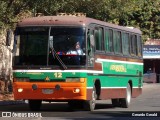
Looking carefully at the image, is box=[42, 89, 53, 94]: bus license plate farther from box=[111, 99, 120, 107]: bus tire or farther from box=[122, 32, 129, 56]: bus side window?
box=[111, 99, 120, 107]: bus tire

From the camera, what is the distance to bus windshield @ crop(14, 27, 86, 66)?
62.9ft

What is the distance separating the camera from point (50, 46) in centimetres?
1933

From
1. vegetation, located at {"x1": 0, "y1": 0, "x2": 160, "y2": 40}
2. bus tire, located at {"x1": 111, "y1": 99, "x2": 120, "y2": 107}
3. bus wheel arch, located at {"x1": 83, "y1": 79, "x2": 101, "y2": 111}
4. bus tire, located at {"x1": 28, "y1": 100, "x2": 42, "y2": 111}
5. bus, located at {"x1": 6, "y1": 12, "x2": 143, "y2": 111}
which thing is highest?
vegetation, located at {"x1": 0, "y1": 0, "x2": 160, "y2": 40}

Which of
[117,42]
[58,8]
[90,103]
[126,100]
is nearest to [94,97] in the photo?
[90,103]

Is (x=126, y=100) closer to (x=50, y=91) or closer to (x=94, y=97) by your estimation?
(x=94, y=97)

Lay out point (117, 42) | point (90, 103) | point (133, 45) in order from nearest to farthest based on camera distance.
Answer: point (90, 103) < point (117, 42) < point (133, 45)

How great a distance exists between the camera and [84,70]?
751 inches

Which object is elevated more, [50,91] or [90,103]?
[50,91]

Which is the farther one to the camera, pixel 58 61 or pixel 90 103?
pixel 90 103

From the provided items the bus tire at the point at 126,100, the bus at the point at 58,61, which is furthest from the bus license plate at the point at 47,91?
the bus tire at the point at 126,100

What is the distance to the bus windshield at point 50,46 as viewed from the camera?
19172 mm

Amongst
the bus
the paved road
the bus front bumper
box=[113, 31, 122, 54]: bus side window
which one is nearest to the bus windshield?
the bus

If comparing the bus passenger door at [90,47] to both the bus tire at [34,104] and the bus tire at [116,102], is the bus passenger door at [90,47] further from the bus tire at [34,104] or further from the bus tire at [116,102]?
the bus tire at [116,102]

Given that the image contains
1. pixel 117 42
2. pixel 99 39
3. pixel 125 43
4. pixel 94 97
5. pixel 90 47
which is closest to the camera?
pixel 90 47
